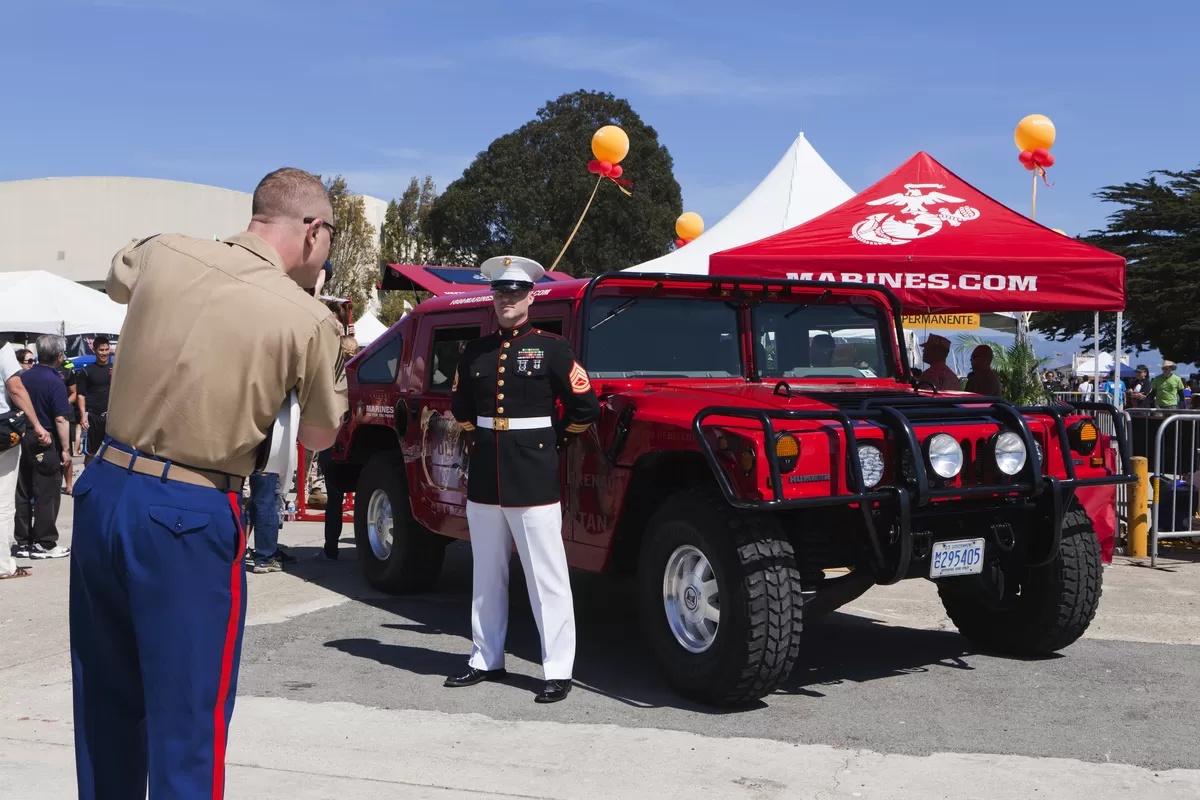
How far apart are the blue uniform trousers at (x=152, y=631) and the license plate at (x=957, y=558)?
11.0 ft

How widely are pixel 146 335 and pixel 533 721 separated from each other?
2.90m

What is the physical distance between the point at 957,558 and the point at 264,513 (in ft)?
Result: 16.9

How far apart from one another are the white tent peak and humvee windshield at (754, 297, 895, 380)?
6.88 m

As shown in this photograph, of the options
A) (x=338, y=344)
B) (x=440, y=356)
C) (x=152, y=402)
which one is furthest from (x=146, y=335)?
(x=440, y=356)

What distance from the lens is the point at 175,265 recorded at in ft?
9.05

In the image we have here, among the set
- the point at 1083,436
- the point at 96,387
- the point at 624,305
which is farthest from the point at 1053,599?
the point at 96,387

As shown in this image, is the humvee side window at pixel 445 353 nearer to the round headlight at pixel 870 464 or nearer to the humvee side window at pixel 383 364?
the humvee side window at pixel 383 364

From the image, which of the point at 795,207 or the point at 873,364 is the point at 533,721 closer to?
the point at 873,364

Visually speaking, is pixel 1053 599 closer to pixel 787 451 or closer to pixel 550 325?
pixel 787 451

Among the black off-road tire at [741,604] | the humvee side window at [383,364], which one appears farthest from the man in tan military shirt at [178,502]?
the humvee side window at [383,364]

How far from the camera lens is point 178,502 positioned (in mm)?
2648

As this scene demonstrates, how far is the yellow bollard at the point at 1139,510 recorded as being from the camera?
30.9 ft

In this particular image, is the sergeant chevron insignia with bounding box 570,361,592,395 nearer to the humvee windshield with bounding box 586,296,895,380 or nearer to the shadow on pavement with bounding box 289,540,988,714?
the humvee windshield with bounding box 586,296,895,380

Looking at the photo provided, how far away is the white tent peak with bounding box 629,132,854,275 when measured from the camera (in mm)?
14188
